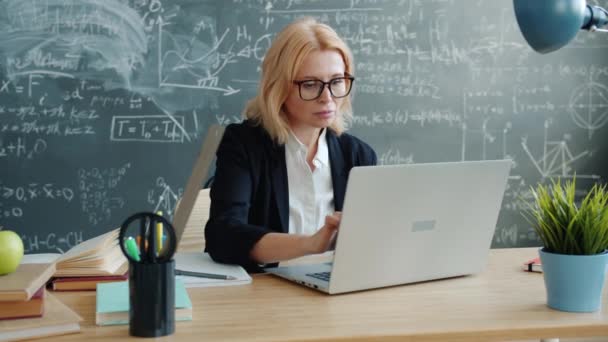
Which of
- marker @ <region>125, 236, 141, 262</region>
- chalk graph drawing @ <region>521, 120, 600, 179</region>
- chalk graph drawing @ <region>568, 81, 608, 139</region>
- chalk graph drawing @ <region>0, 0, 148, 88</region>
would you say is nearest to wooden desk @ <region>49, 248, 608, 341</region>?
marker @ <region>125, 236, 141, 262</region>

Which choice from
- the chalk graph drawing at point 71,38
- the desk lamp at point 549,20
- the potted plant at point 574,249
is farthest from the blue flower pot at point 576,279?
the chalk graph drawing at point 71,38

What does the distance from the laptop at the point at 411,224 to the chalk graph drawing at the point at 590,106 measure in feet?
7.79

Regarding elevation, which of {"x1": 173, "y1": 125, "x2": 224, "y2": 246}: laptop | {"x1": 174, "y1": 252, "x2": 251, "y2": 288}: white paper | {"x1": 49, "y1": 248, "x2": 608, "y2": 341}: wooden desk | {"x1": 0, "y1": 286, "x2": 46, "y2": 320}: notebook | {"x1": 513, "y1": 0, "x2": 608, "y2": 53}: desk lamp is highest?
{"x1": 513, "y1": 0, "x2": 608, "y2": 53}: desk lamp

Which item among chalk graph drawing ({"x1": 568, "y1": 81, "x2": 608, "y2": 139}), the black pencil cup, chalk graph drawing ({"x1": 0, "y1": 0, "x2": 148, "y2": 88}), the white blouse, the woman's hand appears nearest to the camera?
the black pencil cup

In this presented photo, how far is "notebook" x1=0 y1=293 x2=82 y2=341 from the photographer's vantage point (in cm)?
117

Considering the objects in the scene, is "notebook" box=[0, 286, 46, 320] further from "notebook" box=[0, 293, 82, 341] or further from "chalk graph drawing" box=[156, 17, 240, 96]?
"chalk graph drawing" box=[156, 17, 240, 96]

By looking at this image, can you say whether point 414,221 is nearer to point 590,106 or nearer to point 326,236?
point 326,236

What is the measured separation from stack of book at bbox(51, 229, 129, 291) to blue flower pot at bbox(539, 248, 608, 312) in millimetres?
826

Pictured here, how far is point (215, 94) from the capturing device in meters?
3.48

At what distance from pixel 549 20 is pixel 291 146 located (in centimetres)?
92

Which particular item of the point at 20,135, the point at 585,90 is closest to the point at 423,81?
the point at 585,90

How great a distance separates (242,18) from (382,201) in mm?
2251

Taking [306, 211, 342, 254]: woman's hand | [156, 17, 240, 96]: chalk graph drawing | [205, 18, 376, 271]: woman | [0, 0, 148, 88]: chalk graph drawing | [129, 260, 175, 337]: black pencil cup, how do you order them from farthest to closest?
[156, 17, 240, 96]: chalk graph drawing → [0, 0, 148, 88]: chalk graph drawing → [205, 18, 376, 271]: woman → [306, 211, 342, 254]: woman's hand → [129, 260, 175, 337]: black pencil cup

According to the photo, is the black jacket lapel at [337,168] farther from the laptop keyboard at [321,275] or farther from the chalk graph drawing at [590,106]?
the chalk graph drawing at [590,106]
